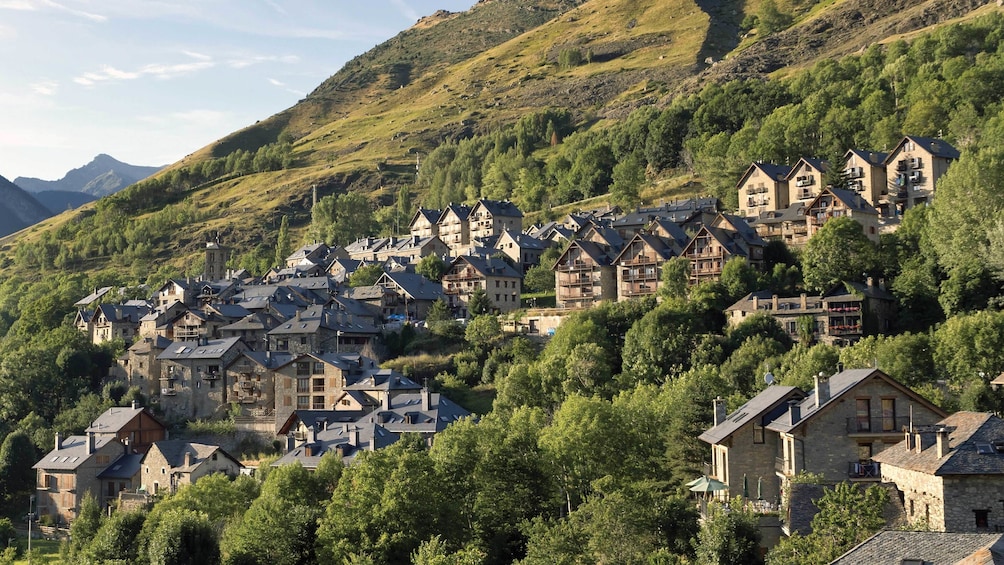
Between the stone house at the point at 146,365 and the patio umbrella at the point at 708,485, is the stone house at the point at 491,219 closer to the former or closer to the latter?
the stone house at the point at 146,365

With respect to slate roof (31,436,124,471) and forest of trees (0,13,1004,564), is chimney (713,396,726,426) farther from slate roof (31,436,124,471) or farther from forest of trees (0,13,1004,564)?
slate roof (31,436,124,471)

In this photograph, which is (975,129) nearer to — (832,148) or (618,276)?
(832,148)

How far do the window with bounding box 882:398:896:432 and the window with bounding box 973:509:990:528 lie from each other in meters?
8.87

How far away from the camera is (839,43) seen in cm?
19575

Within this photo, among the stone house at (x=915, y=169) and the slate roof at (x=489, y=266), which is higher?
the stone house at (x=915, y=169)

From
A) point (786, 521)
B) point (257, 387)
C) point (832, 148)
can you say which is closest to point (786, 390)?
point (786, 521)

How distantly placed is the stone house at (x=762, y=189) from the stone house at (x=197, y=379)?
52254 millimetres

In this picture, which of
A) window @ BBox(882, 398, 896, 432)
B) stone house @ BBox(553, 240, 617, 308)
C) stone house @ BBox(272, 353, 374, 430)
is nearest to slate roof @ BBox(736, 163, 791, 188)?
stone house @ BBox(553, 240, 617, 308)

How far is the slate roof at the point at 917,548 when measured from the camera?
3272 centimetres

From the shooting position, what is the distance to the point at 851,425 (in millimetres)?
47781

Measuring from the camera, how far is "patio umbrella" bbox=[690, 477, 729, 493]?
4869 centimetres

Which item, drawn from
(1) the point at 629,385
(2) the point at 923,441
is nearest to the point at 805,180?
(1) the point at 629,385

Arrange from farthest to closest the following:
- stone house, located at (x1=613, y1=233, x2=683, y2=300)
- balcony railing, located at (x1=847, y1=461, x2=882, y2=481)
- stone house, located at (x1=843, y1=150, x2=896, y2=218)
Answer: stone house, located at (x1=843, y1=150, x2=896, y2=218), stone house, located at (x1=613, y1=233, x2=683, y2=300), balcony railing, located at (x1=847, y1=461, x2=882, y2=481)

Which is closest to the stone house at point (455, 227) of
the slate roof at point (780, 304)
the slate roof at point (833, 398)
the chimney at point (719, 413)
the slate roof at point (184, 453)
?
the slate roof at point (780, 304)
